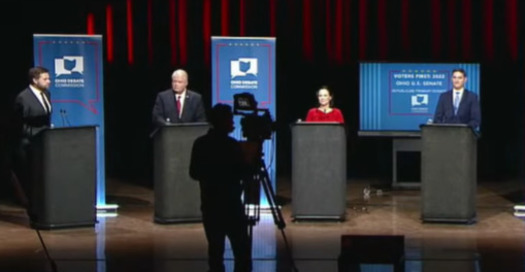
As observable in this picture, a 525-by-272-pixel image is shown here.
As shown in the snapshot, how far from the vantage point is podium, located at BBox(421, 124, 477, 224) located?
34.9 feet

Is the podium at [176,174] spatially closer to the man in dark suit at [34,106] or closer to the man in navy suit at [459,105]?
the man in dark suit at [34,106]

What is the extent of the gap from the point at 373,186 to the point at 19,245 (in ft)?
17.2

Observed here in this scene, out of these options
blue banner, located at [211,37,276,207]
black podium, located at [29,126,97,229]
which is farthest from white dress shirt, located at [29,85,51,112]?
blue banner, located at [211,37,276,207]

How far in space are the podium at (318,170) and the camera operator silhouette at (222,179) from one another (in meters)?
3.34

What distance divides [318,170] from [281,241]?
1.18 m

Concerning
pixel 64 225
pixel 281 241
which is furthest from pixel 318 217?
pixel 64 225

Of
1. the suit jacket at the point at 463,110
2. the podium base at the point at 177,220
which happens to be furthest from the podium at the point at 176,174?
the suit jacket at the point at 463,110

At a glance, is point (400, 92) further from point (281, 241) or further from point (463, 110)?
point (281, 241)

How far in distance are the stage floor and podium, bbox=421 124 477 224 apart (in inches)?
6.0

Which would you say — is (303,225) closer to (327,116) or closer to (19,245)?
(327,116)

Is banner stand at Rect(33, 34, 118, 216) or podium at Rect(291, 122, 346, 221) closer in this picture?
podium at Rect(291, 122, 346, 221)

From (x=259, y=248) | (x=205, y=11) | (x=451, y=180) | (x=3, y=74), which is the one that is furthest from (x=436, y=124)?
(x=3, y=74)

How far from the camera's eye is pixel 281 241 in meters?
9.88

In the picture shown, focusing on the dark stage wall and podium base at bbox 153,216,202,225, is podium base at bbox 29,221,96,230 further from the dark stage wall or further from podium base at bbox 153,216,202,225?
the dark stage wall
